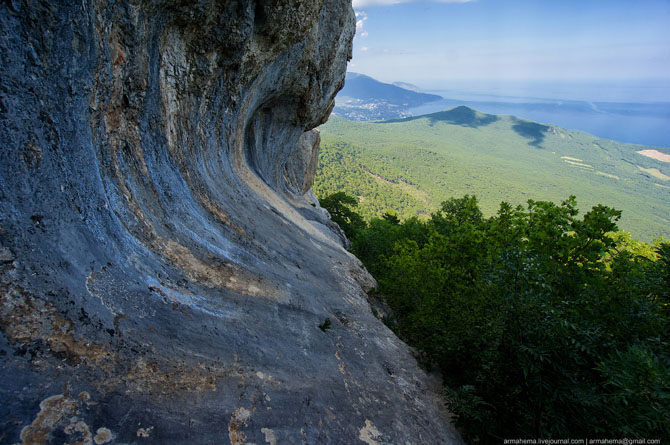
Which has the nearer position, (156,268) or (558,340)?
(156,268)

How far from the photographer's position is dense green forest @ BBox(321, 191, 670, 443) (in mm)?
5250

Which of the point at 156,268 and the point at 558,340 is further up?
the point at 156,268

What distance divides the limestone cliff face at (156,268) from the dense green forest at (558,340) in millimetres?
1739

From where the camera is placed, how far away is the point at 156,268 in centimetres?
624

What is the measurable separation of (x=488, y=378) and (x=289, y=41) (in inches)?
483

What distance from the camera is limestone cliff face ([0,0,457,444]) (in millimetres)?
4109

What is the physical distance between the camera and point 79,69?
4914 millimetres

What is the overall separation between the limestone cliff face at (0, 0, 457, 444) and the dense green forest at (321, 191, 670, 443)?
1.74 metres

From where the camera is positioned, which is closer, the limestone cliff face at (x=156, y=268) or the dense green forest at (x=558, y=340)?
the limestone cliff face at (x=156, y=268)

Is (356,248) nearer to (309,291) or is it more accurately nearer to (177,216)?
(309,291)

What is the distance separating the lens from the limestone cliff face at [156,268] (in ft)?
13.5

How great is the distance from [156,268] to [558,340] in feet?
27.8

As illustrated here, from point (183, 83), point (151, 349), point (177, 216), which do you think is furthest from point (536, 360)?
point (183, 83)

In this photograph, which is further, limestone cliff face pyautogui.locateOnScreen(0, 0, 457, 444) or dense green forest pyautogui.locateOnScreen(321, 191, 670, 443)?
dense green forest pyautogui.locateOnScreen(321, 191, 670, 443)
